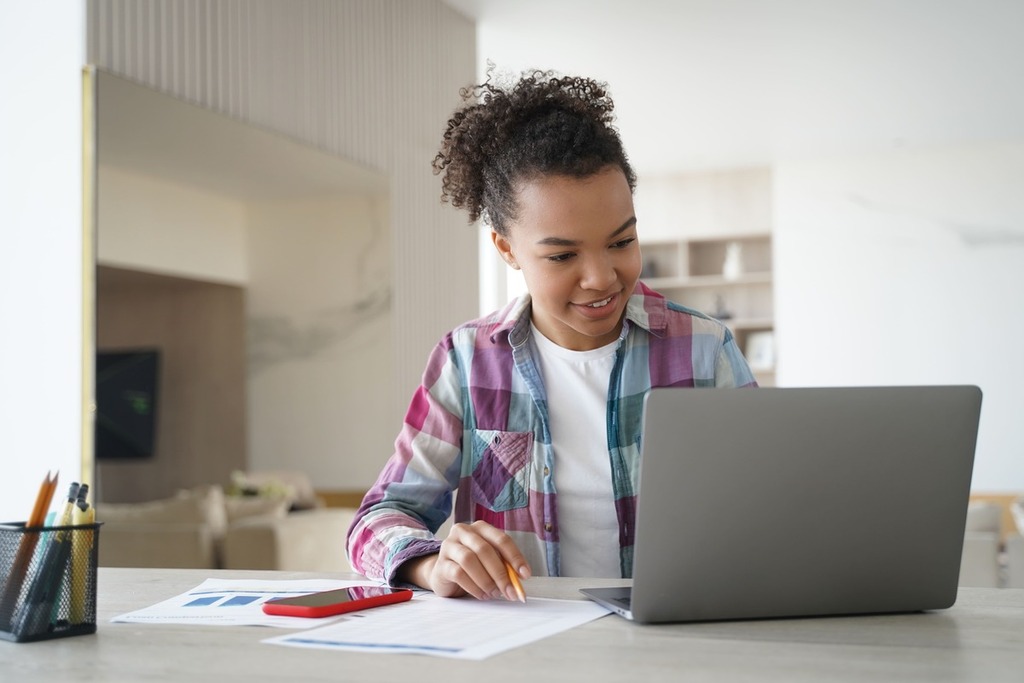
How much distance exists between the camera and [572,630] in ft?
3.37

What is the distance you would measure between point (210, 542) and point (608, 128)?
2.71 m

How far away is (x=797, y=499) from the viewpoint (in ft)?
3.39

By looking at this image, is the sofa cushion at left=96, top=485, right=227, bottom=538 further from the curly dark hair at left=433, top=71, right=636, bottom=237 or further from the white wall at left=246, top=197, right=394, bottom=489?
the curly dark hair at left=433, top=71, right=636, bottom=237

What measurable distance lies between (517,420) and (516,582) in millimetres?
537

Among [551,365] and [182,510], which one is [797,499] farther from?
[182,510]

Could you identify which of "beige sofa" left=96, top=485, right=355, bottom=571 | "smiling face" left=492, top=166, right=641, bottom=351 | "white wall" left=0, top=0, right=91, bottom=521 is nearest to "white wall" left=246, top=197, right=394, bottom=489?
"beige sofa" left=96, top=485, right=355, bottom=571

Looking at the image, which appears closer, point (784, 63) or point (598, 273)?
point (598, 273)

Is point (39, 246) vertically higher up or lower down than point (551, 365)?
higher up

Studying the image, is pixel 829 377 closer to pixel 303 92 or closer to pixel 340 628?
pixel 303 92

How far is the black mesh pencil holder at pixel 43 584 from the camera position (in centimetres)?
104

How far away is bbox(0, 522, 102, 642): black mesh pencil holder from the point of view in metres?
1.04

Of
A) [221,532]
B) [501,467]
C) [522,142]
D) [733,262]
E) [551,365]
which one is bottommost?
[221,532]

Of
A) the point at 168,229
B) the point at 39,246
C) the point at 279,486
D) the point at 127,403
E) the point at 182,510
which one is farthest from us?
the point at 279,486

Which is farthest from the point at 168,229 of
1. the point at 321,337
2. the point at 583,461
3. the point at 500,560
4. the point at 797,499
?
the point at 797,499
